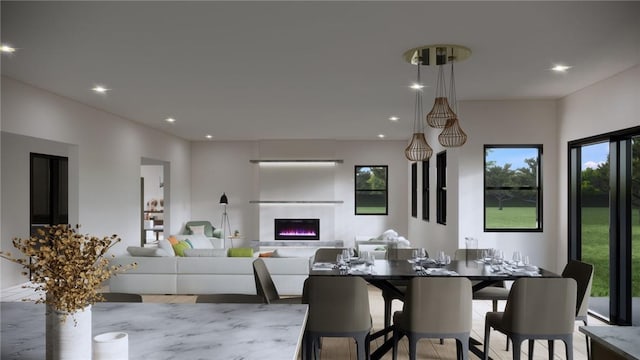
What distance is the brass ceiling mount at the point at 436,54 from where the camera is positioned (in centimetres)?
423

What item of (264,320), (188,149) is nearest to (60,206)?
(188,149)

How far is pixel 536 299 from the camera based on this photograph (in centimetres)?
339

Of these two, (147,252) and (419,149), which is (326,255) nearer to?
(419,149)

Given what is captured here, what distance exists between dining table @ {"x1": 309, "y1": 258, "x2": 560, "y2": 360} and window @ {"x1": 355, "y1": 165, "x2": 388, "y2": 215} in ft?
23.9

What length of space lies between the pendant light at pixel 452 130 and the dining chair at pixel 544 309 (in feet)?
5.15

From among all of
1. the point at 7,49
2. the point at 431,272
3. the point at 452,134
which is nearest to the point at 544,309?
the point at 431,272

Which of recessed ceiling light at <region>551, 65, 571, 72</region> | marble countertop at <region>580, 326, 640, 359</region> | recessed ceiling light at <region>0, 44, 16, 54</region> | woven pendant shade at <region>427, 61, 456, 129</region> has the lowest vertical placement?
marble countertop at <region>580, 326, 640, 359</region>

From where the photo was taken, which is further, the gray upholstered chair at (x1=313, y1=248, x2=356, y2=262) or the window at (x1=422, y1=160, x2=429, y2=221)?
the window at (x1=422, y1=160, x2=429, y2=221)

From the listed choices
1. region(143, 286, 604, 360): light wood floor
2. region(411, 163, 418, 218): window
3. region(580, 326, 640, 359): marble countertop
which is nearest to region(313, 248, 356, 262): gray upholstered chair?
region(143, 286, 604, 360): light wood floor

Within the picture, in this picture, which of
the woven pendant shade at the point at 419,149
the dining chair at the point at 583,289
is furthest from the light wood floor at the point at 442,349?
the woven pendant shade at the point at 419,149

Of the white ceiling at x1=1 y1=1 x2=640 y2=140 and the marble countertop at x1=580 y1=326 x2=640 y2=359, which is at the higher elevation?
the white ceiling at x1=1 y1=1 x2=640 y2=140

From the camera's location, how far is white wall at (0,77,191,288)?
5.78 m

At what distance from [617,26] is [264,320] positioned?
336cm

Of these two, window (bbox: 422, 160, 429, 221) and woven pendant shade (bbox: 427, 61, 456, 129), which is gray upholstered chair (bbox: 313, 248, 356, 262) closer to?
woven pendant shade (bbox: 427, 61, 456, 129)
